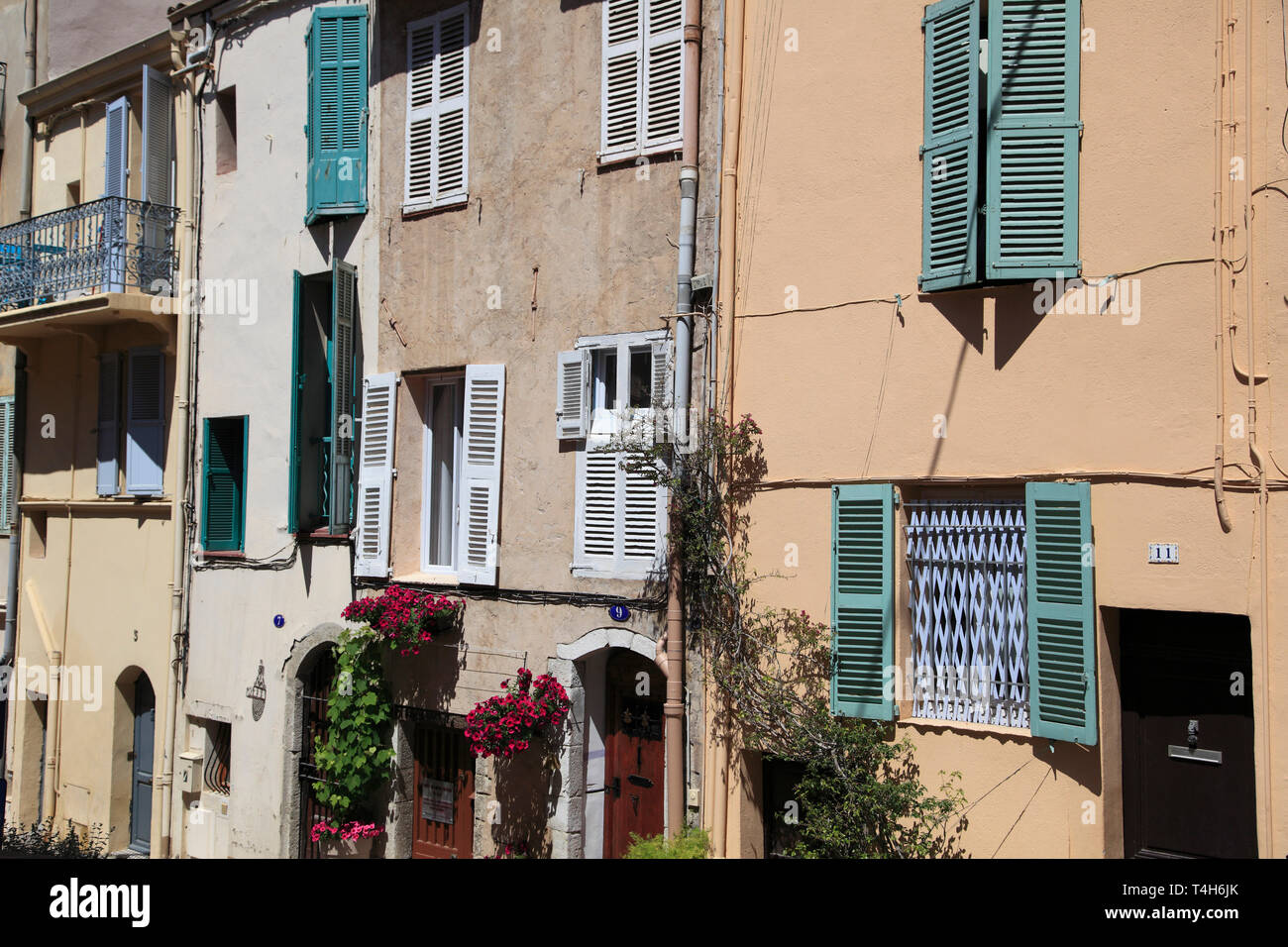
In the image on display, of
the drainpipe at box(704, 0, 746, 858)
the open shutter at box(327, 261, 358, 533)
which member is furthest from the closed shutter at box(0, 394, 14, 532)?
the drainpipe at box(704, 0, 746, 858)

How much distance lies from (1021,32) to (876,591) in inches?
143

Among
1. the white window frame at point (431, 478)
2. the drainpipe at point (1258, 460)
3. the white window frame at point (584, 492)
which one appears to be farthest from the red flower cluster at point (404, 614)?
the drainpipe at point (1258, 460)

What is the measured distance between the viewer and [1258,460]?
6.04 meters

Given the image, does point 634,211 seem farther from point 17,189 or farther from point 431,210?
point 17,189

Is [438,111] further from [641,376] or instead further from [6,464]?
[6,464]

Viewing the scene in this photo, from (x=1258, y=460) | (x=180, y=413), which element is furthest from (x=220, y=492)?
(x=1258, y=460)

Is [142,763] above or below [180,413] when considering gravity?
below

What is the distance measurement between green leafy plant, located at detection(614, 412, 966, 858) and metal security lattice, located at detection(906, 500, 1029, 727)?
1.54 ft

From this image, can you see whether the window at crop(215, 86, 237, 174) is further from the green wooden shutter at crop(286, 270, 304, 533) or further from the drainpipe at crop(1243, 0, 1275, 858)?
the drainpipe at crop(1243, 0, 1275, 858)

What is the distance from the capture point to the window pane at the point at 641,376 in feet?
29.8

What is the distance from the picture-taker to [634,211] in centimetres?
903

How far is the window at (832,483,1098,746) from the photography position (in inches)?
263

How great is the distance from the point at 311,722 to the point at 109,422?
5088 millimetres

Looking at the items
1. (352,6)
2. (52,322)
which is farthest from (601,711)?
(52,322)
